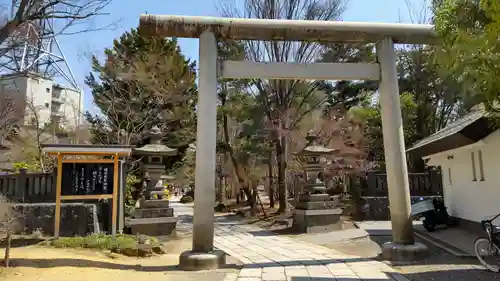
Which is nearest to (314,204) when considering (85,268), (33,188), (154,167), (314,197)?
(314,197)

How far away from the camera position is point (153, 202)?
13.0 m

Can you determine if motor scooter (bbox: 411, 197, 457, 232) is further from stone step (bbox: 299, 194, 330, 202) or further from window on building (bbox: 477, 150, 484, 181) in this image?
stone step (bbox: 299, 194, 330, 202)

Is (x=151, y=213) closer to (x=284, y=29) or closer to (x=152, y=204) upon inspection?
(x=152, y=204)

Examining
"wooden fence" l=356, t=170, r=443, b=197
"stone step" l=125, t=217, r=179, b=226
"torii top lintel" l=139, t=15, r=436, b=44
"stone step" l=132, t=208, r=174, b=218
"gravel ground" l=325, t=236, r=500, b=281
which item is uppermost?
"torii top lintel" l=139, t=15, r=436, b=44

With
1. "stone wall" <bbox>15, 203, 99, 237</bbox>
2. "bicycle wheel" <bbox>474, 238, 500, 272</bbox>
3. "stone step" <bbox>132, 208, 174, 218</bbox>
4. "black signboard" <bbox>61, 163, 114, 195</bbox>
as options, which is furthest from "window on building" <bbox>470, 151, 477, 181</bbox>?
"stone wall" <bbox>15, 203, 99, 237</bbox>

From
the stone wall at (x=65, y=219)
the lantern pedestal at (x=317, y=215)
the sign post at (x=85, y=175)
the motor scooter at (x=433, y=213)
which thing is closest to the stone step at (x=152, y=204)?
the stone wall at (x=65, y=219)

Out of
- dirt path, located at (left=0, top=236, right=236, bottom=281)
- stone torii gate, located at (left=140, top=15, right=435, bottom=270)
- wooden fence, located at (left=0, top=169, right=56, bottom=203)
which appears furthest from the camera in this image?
wooden fence, located at (left=0, top=169, right=56, bottom=203)

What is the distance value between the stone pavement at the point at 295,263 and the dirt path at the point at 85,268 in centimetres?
92

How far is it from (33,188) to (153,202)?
4418 mm

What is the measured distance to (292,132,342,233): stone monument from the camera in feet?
47.1

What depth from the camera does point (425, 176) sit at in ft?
51.0

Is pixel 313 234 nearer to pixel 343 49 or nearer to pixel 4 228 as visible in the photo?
pixel 343 49

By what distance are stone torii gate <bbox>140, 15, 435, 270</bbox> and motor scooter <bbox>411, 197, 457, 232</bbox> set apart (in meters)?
3.49

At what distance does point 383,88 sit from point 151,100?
1293cm
